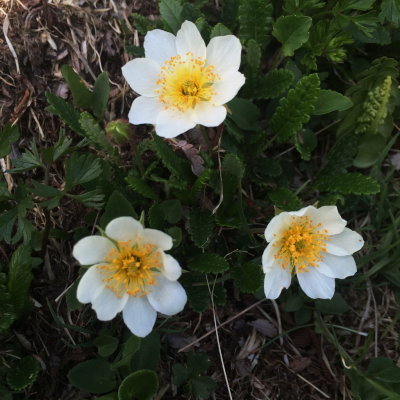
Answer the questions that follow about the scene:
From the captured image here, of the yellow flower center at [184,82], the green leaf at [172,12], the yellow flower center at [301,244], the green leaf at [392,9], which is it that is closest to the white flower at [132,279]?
the yellow flower center at [301,244]

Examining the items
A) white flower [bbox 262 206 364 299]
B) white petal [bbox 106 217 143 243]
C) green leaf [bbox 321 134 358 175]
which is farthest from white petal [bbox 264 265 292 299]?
green leaf [bbox 321 134 358 175]

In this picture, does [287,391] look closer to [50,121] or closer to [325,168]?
[325,168]

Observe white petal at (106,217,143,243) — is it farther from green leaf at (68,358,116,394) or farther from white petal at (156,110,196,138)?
green leaf at (68,358,116,394)

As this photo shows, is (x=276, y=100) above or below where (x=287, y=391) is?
above

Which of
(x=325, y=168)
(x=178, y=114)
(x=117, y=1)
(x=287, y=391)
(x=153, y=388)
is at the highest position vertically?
(x=117, y=1)

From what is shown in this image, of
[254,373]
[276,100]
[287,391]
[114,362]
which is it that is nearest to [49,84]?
[276,100]

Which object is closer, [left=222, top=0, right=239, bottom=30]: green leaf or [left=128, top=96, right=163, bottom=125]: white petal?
[left=128, top=96, right=163, bottom=125]: white petal
